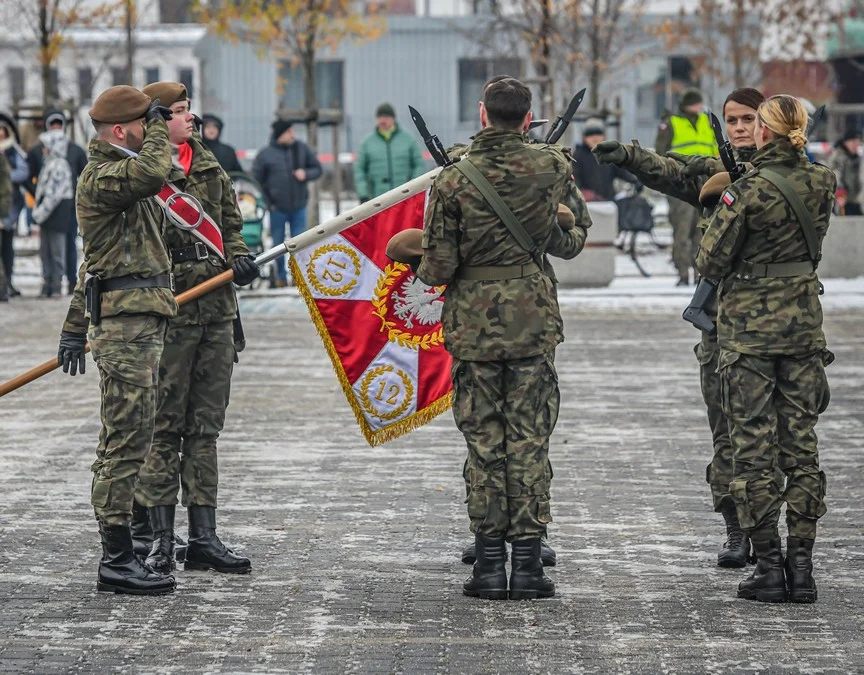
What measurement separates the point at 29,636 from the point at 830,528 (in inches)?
141

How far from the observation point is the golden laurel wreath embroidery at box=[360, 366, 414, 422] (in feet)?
24.3

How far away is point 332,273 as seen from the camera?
7.43m

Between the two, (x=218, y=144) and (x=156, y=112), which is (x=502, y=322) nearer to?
(x=156, y=112)

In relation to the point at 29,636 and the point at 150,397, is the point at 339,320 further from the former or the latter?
the point at 29,636

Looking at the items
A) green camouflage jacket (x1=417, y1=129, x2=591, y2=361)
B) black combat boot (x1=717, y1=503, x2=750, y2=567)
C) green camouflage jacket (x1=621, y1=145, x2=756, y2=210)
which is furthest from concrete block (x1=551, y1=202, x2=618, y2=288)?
green camouflage jacket (x1=417, y1=129, x2=591, y2=361)

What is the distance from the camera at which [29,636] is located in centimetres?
577

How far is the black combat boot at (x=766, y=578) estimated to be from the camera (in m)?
6.23

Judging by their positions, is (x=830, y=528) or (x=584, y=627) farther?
(x=830, y=528)

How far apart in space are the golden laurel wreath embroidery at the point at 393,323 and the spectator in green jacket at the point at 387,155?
1184 centimetres

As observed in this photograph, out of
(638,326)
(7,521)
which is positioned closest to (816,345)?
(7,521)

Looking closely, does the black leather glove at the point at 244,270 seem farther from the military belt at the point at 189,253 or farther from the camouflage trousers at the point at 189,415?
the camouflage trousers at the point at 189,415

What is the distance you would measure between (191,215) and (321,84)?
3348 cm

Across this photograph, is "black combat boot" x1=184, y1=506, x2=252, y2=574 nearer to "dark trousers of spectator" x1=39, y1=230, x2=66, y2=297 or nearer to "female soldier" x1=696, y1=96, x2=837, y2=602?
"female soldier" x1=696, y1=96, x2=837, y2=602

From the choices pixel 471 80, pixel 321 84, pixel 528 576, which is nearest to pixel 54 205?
pixel 528 576
